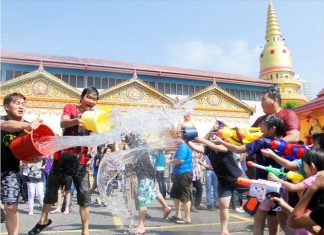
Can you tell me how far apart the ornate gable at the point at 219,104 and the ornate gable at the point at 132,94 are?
298 centimetres

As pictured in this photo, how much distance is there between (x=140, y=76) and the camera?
2509cm

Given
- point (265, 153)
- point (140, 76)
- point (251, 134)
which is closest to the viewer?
point (265, 153)

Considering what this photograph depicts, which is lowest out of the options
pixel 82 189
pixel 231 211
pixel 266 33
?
pixel 231 211

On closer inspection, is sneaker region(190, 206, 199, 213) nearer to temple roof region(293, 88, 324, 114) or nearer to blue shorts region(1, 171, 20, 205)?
blue shorts region(1, 171, 20, 205)

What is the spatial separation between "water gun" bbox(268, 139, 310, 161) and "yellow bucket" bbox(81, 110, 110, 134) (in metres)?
1.72

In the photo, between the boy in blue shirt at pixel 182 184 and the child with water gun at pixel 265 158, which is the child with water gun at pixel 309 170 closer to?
the child with water gun at pixel 265 158

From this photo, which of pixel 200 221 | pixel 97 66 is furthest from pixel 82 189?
pixel 97 66

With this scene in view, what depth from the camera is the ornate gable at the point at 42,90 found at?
834 inches

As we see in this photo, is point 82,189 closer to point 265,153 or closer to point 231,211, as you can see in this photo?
point 265,153

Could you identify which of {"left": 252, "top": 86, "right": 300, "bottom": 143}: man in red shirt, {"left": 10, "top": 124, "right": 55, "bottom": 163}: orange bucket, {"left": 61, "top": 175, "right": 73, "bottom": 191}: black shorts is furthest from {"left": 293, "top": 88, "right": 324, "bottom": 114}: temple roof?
{"left": 10, "top": 124, "right": 55, "bottom": 163}: orange bucket

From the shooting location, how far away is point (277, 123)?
3660 mm

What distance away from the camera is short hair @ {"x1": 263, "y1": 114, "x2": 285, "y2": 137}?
366 cm

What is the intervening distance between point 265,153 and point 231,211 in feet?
14.9

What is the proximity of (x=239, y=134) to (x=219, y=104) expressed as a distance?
22657 mm
